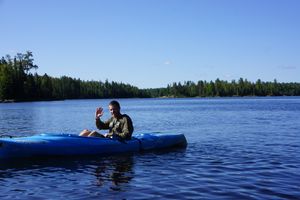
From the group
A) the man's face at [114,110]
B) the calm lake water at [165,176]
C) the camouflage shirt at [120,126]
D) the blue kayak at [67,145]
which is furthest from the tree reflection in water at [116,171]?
the man's face at [114,110]

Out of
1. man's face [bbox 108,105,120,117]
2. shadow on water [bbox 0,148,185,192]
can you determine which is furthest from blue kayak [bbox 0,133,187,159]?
man's face [bbox 108,105,120,117]

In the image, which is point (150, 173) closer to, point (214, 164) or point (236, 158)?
point (214, 164)

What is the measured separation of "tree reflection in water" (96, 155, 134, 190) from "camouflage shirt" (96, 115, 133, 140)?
946 millimetres

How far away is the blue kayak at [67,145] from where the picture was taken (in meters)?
14.4

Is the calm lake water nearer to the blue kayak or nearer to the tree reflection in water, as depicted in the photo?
the tree reflection in water

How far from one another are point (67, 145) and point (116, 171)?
2.79 meters

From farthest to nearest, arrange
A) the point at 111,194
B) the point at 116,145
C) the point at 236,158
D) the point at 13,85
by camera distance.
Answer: the point at 13,85
the point at 116,145
the point at 236,158
the point at 111,194

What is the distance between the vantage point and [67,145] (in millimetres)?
15211

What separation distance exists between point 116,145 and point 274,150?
6.22 m

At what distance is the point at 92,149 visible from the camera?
622 inches

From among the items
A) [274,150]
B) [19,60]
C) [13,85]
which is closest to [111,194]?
[274,150]

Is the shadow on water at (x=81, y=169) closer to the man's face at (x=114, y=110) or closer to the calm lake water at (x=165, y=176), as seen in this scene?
the calm lake water at (x=165, y=176)

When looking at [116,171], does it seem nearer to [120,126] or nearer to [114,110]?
[114,110]

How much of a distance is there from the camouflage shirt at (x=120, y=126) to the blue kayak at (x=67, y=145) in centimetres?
30
